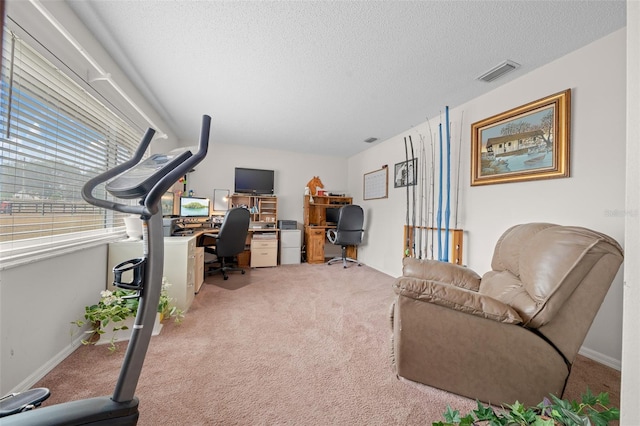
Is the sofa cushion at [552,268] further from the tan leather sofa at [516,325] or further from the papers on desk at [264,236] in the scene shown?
A: the papers on desk at [264,236]

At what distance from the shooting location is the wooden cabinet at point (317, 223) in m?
4.62

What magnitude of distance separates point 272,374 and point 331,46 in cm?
225

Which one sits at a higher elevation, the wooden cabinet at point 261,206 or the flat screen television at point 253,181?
the flat screen television at point 253,181

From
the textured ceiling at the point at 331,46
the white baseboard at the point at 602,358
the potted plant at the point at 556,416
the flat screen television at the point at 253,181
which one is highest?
the textured ceiling at the point at 331,46

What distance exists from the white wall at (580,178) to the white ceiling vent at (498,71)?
0.21 m

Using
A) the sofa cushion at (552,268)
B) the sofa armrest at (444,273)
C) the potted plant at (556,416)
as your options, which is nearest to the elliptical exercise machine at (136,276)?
the potted plant at (556,416)

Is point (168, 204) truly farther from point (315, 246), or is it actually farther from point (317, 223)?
point (317, 223)

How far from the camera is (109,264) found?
1987mm

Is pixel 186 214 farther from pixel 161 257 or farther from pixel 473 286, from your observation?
pixel 473 286

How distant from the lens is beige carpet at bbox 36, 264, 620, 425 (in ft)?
3.88

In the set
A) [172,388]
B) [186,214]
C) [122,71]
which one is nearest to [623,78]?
[172,388]

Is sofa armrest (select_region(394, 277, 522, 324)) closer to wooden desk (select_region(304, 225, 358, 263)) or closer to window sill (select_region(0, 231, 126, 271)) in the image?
window sill (select_region(0, 231, 126, 271))

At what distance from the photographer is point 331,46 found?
5.93 feet

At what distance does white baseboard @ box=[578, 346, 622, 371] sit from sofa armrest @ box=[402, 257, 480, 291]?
826 millimetres
